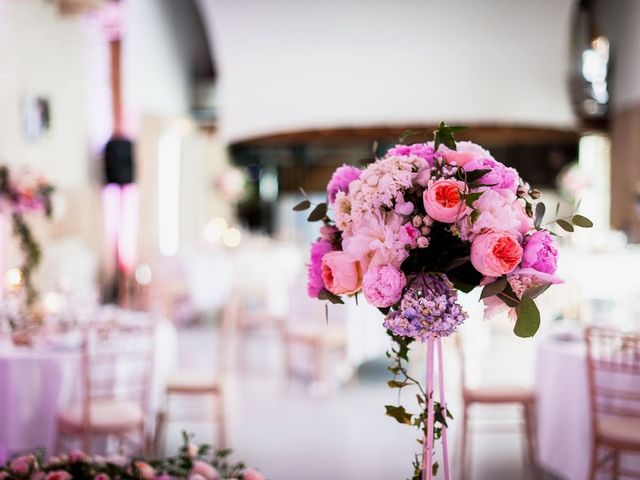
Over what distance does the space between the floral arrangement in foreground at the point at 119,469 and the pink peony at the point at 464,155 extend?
2.89ft

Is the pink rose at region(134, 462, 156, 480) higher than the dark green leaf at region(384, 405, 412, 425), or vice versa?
the dark green leaf at region(384, 405, 412, 425)

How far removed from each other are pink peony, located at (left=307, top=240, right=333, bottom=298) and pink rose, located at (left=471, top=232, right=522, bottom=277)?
38 cm

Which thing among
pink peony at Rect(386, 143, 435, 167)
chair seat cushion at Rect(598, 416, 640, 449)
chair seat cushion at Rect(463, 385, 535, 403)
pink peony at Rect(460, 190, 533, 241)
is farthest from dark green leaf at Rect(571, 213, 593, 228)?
chair seat cushion at Rect(463, 385, 535, 403)

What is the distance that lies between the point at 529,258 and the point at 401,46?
11.8m

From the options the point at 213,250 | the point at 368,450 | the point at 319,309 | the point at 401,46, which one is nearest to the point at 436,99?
the point at 401,46

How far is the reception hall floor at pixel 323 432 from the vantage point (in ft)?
15.2

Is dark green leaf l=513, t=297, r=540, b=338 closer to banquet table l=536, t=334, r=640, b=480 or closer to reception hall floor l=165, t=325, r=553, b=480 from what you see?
banquet table l=536, t=334, r=640, b=480

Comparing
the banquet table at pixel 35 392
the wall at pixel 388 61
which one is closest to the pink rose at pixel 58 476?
the banquet table at pixel 35 392

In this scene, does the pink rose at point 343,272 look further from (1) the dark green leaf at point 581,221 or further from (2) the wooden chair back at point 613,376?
(2) the wooden chair back at point 613,376

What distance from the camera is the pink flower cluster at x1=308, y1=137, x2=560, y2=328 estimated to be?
5.02ft

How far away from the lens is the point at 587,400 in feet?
13.7

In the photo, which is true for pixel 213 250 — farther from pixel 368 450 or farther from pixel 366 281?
pixel 366 281

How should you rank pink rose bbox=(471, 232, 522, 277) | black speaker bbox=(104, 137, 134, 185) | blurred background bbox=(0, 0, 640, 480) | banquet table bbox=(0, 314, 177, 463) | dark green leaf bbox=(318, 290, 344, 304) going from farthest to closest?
black speaker bbox=(104, 137, 134, 185), blurred background bbox=(0, 0, 640, 480), banquet table bbox=(0, 314, 177, 463), dark green leaf bbox=(318, 290, 344, 304), pink rose bbox=(471, 232, 522, 277)

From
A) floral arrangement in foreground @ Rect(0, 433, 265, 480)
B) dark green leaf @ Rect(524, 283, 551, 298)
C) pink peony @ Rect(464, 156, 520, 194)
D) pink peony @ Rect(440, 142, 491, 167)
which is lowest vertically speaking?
floral arrangement in foreground @ Rect(0, 433, 265, 480)
